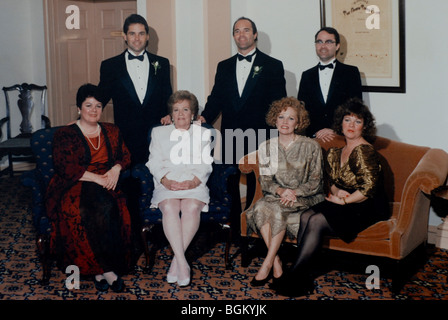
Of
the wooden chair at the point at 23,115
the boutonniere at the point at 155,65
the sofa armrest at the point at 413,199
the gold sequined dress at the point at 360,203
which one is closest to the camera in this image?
the sofa armrest at the point at 413,199

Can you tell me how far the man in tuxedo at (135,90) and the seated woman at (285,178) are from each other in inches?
43.1

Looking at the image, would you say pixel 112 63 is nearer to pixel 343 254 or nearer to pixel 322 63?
pixel 322 63

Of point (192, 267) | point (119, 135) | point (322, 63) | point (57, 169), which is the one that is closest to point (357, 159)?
point (322, 63)

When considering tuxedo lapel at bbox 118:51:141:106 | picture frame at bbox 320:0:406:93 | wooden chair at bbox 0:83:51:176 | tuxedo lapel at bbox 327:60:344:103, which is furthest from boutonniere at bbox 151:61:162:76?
wooden chair at bbox 0:83:51:176

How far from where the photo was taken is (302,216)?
3750 mm

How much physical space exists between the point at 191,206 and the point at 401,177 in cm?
156

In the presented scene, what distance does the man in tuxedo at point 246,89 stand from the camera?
4.54m

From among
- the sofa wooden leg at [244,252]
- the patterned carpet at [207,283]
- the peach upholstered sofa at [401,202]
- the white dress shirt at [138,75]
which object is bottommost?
the patterned carpet at [207,283]

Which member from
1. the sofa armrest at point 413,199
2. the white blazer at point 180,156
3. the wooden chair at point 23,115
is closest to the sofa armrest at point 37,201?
the white blazer at point 180,156

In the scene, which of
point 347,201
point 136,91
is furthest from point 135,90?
point 347,201

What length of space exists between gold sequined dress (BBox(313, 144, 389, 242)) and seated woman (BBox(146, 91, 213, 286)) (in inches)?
34.9

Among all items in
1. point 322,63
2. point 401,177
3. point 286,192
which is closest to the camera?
point 286,192

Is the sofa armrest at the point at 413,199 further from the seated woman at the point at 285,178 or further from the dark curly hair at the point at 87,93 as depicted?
the dark curly hair at the point at 87,93

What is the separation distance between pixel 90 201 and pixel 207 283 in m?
0.97
